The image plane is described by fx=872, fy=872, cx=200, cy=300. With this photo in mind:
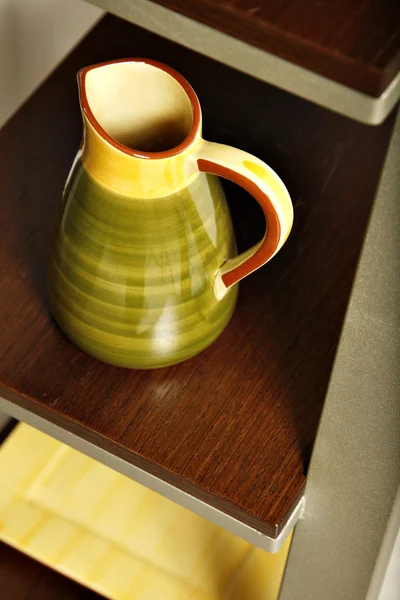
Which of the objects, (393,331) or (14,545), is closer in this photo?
(393,331)

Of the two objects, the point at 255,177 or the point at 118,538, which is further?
the point at 118,538

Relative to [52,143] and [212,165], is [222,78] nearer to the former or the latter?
[52,143]

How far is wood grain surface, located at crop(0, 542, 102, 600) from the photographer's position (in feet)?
2.33

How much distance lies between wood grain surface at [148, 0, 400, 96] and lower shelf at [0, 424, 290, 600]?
50 centimetres

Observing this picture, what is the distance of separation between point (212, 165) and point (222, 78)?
255 mm

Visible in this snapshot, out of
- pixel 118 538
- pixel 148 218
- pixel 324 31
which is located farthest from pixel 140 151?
pixel 118 538

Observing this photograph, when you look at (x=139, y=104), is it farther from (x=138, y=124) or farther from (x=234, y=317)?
(x=234, y=317)

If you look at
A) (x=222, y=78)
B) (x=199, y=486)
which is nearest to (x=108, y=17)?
(x=222, y=78)

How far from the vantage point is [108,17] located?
0.65 m

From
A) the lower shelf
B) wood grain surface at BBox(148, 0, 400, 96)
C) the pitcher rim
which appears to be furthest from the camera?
the lower shelf

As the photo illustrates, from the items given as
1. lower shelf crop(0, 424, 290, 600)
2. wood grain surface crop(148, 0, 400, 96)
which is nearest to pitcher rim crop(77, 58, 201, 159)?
wood grain surface crop(148, 0, 400, 96)

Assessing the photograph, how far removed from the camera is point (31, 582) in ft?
2.35

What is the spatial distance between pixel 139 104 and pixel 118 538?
40 centimetres

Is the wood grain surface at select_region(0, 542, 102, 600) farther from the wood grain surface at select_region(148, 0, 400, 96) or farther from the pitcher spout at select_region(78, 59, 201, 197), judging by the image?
the wood grain surface at select_region(148, 0, 400, 96)
